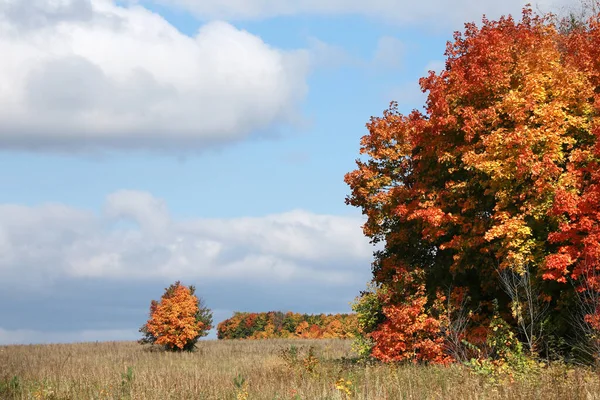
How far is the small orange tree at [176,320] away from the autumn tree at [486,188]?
54.2 feet

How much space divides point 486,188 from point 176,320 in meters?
24.1

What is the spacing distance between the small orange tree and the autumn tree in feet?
54.2

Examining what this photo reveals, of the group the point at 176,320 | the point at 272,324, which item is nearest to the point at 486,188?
the point at 176,320

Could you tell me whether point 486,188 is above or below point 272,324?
below

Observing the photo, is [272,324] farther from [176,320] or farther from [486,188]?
[486,188]

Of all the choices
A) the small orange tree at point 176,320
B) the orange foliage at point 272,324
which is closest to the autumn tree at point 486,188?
the small orange tree at point 176,320

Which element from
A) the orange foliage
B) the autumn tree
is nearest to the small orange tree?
the autumn tree

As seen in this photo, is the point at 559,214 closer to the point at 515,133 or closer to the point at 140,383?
the point at 515,133

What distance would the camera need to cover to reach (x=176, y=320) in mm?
43969

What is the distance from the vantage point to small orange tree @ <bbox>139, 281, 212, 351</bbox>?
145ft

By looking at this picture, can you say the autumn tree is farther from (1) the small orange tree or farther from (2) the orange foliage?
(2) the orange foliage

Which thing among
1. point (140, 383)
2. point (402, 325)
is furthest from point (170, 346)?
point (140, 383)

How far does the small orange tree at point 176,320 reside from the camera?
44094 millimetres

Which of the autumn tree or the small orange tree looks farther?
the small orange tree
